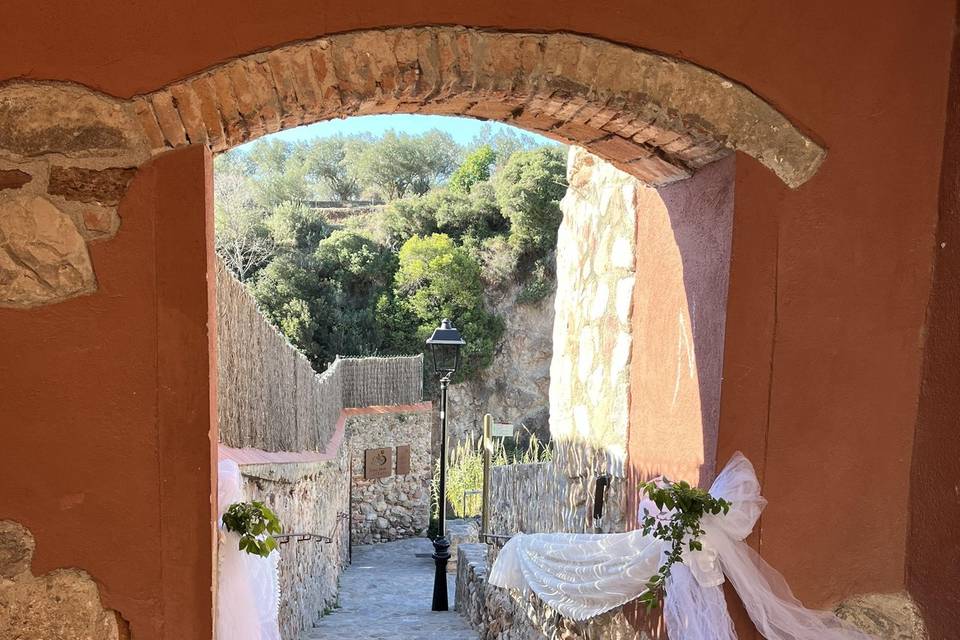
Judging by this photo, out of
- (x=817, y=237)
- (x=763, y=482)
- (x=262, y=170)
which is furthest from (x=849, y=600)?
(x=262, y=170)

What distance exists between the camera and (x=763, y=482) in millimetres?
2221

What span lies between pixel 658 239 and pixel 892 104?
85cm

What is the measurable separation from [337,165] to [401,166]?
3863mm

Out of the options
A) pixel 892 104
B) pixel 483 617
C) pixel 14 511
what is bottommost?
pixel 483 617

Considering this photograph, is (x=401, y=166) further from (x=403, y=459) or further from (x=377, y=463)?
(x=377, y=463)

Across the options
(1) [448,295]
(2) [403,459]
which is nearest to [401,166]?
(1) [448,295]

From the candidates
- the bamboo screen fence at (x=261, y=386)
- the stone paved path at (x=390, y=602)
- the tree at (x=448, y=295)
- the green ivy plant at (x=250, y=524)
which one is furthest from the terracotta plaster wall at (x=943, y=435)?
the tree at (x=448, y=295)

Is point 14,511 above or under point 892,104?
under

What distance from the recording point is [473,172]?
21.6 meters

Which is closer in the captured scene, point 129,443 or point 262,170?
point 129,443

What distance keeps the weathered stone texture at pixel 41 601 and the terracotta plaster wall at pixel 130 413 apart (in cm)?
3

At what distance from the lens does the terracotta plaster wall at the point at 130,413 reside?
184 cm

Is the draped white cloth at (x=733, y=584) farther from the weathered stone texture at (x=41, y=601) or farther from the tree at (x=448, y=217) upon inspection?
the tree at (x=448, y=217)

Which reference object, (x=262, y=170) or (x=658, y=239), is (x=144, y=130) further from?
(x=262, y=170)
